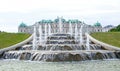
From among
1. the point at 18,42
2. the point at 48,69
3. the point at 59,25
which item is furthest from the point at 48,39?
the point at 59,25

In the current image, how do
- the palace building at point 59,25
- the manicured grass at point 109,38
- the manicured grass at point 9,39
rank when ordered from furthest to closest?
1. the palace building at point 59,25
2. the manicured grass at point 109,38
3. the manicured grass at point 9,39

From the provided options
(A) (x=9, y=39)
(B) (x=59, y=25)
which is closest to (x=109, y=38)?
(A) (x=9, y=39)

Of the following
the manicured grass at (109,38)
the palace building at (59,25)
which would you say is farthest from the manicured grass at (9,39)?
the palace building at (59,25)

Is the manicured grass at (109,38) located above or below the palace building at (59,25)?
below

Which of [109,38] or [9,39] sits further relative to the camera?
[109,38]

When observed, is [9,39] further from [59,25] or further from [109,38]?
[59,25]

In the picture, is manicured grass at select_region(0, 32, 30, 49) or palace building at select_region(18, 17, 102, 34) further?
palace building at select_region(18, 17, 102, 34)

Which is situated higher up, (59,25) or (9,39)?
(59,25)

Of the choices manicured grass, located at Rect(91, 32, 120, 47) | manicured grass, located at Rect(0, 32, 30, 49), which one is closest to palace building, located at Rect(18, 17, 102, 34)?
manicured grass, located at Rect(91, 32, 120, 47)

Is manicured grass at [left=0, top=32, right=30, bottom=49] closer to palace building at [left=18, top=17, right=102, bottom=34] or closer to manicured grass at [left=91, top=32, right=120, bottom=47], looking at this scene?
manicured grass at [left=91, top=32, right=120, bottom=47]

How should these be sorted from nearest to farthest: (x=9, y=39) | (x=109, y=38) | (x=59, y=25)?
1. (x=9, y=39)
2. (x=109, y=38)
3. (x=59, y=25)

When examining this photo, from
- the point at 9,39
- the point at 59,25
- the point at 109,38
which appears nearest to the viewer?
the point at 9,39

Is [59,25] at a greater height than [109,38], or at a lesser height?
greater

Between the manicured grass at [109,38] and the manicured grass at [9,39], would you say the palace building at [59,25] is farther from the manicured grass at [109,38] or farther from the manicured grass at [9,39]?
the manicured grass at [9,39]
